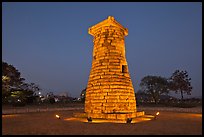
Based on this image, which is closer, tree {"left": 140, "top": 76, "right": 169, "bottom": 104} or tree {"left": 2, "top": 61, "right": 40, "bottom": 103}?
tree {"left": 2, "top": 61, "right": 40, "bottom": 103}

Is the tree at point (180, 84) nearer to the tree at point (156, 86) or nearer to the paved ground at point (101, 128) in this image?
the tree at point (156, 86)

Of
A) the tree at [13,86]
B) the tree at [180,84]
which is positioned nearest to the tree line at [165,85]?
the tree at [180,84]

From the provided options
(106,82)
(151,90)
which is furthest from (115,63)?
(151,90)

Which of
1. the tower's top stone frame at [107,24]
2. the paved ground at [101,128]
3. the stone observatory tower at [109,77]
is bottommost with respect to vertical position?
the paved ground at [101,128]

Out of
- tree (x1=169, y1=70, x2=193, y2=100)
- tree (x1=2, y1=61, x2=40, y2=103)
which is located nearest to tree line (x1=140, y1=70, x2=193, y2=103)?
tree (x1=169, y1=70, x2=193, y2=100)

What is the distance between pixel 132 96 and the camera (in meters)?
15.3

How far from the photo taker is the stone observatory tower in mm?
14320

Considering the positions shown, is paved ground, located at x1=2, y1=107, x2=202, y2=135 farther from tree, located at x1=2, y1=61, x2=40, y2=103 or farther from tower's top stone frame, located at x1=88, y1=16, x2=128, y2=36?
tree, located at x1=2, y1=61, x2=40, y2=103

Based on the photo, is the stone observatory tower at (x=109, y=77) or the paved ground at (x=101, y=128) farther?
the stone observatory tower at (x=109, y=77)

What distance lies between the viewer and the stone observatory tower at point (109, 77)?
47.0 feet

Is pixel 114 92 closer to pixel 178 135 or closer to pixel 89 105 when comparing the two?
pixel 89 105

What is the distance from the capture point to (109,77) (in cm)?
1468

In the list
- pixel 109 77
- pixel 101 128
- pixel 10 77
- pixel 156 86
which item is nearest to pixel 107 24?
pixel 109 77

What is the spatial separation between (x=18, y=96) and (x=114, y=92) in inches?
1049
